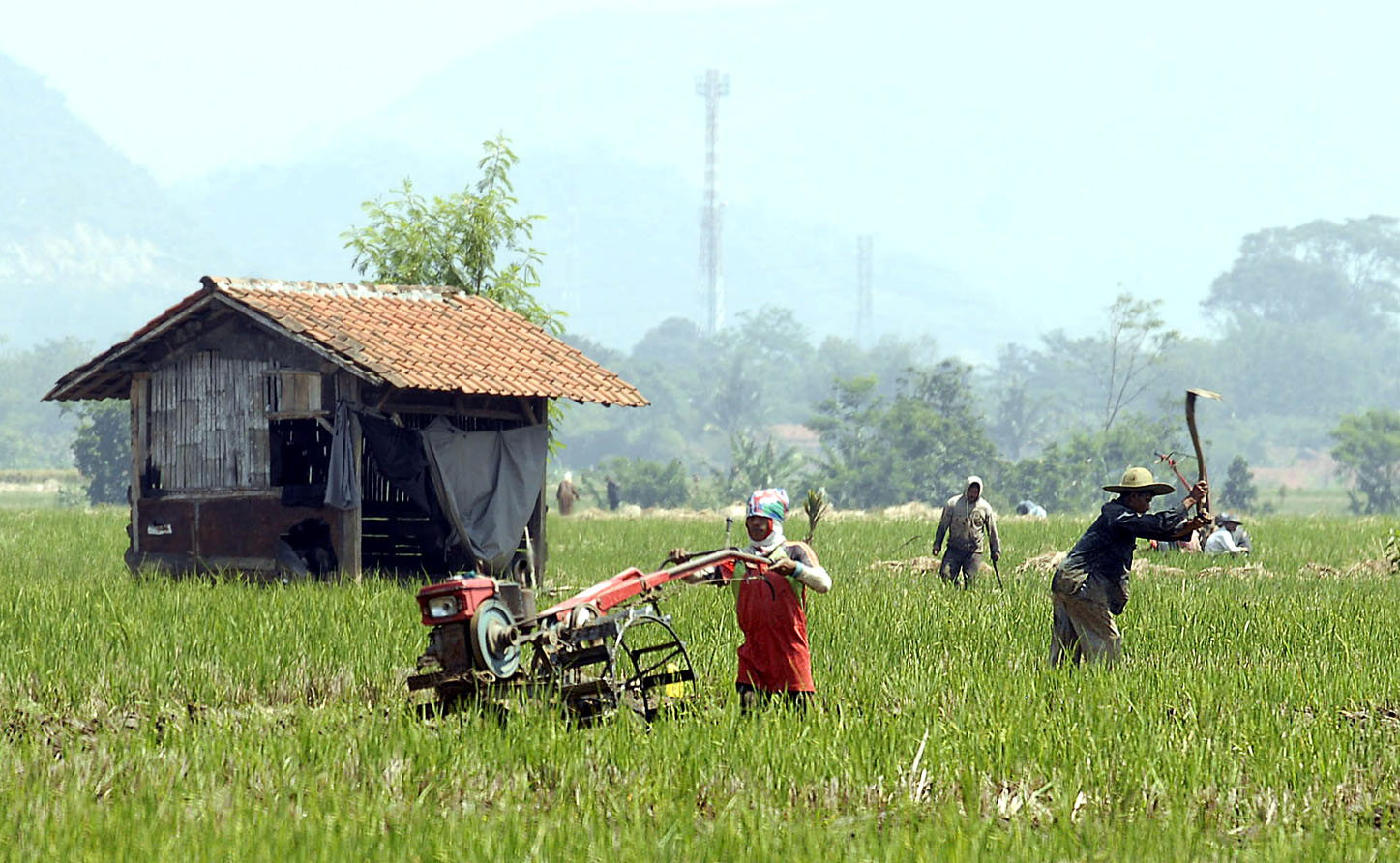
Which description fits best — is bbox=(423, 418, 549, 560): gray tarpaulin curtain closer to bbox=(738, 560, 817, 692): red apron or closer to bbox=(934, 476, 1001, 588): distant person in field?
bbox=(934, 476, 1001, 588): distant person in field

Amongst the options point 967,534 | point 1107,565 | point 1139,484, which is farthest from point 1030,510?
point 1139,484

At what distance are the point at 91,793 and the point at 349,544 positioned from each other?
9.71m

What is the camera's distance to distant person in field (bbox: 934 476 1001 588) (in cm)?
1641

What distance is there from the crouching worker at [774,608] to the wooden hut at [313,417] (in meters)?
8.17

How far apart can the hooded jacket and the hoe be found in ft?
27.9

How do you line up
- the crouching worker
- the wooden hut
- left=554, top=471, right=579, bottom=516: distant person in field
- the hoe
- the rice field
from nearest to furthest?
1. the rice field
2. the hoe
3. the crouching worker
4. the wooden hut
5. left=554, top=471, right=579, bottom=516: distant person in field

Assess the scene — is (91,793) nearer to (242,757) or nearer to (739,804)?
(242,757)

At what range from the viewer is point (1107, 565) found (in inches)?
382

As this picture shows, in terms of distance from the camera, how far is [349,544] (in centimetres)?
1655

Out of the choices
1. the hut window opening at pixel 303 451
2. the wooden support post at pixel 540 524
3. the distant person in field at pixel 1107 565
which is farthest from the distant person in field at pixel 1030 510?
the distant person in field at pixel 1107 565

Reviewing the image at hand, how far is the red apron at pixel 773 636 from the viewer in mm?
8078

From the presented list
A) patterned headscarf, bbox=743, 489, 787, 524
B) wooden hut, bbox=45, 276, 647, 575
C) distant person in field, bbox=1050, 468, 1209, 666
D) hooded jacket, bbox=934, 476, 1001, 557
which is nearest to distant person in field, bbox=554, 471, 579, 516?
wooden hut, bbox=45, 276, 647, 575

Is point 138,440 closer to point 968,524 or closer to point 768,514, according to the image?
point 968,524

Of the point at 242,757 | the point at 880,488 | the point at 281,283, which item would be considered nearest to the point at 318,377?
the point at 281,283
